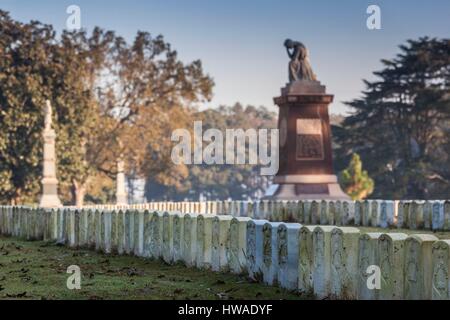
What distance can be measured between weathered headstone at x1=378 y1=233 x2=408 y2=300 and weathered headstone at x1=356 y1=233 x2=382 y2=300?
121 millimetres

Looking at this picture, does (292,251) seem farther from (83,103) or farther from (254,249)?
(83,103)

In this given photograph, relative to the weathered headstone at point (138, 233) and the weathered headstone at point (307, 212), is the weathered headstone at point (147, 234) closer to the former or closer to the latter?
the weathered headstone at point (138, 233)

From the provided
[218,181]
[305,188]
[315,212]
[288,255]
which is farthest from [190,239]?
[218,181]

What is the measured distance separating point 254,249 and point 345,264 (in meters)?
2.16

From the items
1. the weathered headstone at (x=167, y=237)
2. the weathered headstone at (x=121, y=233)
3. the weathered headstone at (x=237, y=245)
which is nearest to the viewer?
the weathered headstone at (x=237, y=245)

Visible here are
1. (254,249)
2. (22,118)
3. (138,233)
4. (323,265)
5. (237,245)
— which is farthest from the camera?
(22,118)

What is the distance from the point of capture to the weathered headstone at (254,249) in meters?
12.2

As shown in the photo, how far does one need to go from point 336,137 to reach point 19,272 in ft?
171

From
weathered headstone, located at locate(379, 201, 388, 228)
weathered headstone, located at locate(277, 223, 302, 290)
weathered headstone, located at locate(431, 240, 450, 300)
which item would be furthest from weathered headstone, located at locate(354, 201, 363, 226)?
weathered headstone, located at locate(431, 240, 450, 300)

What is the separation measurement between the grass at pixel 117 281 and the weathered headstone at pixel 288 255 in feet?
0.52

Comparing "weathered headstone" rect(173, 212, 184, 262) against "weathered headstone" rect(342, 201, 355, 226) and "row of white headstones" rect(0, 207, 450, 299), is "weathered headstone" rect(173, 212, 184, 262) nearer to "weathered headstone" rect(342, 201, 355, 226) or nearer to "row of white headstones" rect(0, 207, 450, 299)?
"row of white headstones" rect(0, 207, 450, 299)

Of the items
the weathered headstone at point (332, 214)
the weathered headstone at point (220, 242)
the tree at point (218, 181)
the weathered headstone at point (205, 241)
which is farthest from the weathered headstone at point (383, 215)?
the tree at point (218, 181)

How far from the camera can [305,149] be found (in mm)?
34500

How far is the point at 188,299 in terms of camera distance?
10.6m
